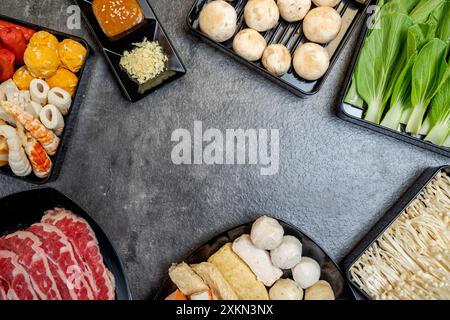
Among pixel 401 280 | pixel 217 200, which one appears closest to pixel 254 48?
pixel 217 200

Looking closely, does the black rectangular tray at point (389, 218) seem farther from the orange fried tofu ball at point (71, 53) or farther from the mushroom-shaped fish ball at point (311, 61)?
the orange fried tofu ball at point (71, 53)

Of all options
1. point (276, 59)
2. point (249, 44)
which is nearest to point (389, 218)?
point (276, 59)

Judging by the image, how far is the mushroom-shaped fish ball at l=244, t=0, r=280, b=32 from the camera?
2639 millimetres

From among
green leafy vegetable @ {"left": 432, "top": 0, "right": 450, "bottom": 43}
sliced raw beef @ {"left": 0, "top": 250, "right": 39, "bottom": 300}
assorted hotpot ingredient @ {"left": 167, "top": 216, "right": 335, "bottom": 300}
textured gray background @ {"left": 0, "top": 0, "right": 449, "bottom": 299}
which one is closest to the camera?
sliced raw beef @ {"left": 0, "top": 250, "right": 39, "bottom": 300}

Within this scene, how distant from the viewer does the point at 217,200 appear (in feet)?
9.16

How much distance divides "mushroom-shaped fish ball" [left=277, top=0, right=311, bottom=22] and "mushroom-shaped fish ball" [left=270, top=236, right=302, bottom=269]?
1221 millimetres

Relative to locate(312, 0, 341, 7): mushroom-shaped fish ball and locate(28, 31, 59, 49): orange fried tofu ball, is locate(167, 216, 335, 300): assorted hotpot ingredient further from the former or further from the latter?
locate(28, 31, 59, 49): orange fried tofu ball

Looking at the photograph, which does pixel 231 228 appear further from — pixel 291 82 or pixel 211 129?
pixel 291 82

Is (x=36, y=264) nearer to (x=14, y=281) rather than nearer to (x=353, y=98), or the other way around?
(x=14, y=281)

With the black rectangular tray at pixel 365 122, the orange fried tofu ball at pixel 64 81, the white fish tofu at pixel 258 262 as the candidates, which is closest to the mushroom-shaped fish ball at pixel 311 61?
the black rectangular tray at pixel 365 122

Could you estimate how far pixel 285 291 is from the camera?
249cm

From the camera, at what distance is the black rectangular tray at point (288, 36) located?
2684 millimetres

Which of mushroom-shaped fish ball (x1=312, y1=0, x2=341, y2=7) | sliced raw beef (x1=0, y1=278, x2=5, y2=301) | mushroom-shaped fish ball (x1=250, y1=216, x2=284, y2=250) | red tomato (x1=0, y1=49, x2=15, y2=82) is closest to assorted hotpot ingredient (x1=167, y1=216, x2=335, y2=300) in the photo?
mushroom-shaped fish ball (x1=250, y1=216, x2=284, y2=250)

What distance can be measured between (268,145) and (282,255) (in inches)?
25.7
